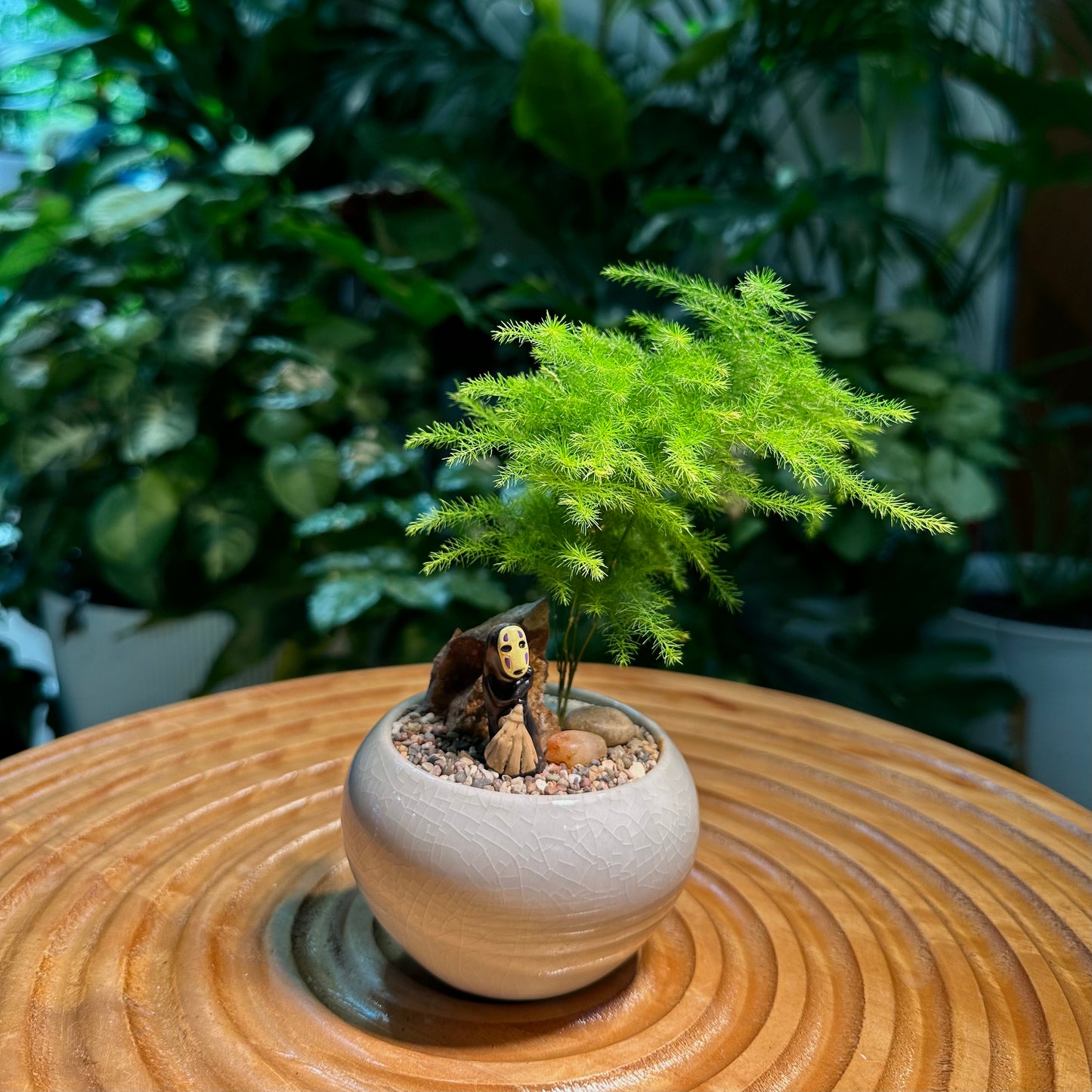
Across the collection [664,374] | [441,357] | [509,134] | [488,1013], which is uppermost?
[509,134]

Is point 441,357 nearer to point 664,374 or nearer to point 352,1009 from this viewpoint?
point 664,374

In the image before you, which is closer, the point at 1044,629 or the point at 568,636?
the point at 568,636

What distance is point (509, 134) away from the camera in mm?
2578

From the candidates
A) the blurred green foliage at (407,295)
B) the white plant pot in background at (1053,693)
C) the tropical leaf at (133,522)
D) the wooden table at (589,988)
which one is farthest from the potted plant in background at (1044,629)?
the tropical leaf at (133,522)

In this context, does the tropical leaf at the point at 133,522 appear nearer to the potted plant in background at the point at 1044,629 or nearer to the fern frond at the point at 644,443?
the fern frond at the point at 644,443

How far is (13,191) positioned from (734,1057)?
7.63 ft

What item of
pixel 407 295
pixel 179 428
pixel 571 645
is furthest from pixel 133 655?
pixel 571 645

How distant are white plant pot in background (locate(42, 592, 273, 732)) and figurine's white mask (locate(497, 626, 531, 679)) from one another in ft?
4.30

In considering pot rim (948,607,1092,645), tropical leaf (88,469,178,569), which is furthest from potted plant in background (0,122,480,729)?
pot rim (948,607,1092,645)

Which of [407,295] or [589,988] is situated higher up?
[407,295]

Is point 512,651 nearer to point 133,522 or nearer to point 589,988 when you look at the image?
point 589,988

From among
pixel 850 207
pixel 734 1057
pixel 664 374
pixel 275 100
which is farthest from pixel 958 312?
pixel 734 1057

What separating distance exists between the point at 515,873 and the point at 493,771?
0.09 meters

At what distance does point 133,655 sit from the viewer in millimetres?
1909
